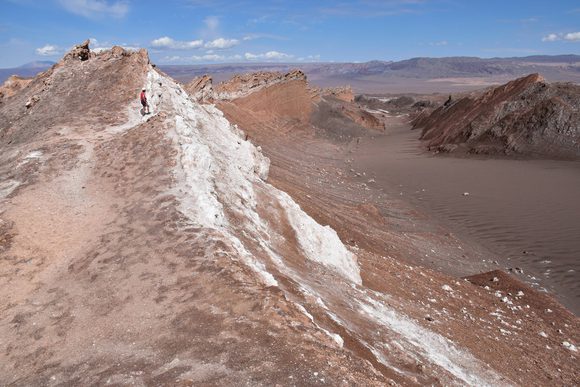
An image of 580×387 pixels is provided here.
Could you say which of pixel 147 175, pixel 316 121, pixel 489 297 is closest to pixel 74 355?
pixel 147 175

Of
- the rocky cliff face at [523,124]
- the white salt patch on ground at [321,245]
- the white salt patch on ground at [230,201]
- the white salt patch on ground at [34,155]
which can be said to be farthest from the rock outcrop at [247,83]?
the white salt patch on ground at [321,245]

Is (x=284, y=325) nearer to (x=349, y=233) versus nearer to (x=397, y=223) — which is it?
(x=349, y=233)

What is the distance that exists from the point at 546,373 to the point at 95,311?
6135mm

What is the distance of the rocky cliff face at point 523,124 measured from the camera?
25984 mm

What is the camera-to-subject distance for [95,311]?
15.7ft

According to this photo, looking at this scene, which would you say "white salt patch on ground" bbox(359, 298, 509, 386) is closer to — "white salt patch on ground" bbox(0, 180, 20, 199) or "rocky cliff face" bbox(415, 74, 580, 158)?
"white salt patch on ground" bbox(0, 180, 20, 199)

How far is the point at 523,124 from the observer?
27797 millimetres

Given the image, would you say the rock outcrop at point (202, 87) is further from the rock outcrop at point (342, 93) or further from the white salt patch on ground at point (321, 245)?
the rock outcrop at point (342, 93)

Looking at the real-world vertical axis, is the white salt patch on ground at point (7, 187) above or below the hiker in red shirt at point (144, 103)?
below

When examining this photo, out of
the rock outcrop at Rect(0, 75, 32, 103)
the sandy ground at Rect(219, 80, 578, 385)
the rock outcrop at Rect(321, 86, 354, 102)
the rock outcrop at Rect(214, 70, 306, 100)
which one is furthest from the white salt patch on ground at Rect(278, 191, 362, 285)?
the rock outcrop at Rect(321, 86, 354, 102)

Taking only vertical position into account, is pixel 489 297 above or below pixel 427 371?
below

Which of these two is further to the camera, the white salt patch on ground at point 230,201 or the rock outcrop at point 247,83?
the rock outcrop at point 247,83

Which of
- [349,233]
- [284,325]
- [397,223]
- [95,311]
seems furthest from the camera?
[397,223]

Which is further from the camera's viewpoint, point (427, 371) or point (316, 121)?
point (316, 121)
